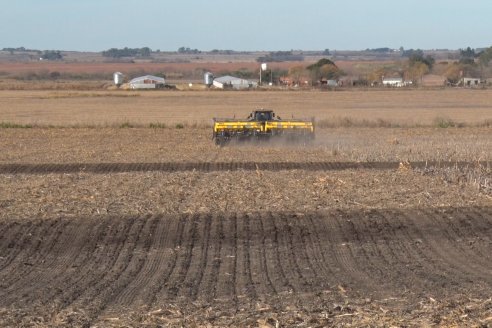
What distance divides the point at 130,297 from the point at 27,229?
216 inches

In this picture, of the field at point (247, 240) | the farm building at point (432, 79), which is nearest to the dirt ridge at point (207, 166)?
the field at point (247, 240)

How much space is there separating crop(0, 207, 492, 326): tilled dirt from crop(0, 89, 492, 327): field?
0.09 ft

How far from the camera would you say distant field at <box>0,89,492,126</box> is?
5603 cm

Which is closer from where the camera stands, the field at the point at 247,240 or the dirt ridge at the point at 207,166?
the field at the point at 247,240

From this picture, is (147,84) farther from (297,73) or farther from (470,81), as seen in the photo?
(470,81)

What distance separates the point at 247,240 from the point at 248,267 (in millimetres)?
2140

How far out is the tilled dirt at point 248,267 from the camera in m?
9.02

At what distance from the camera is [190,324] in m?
8.38

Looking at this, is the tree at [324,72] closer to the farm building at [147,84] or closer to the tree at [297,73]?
the tree at [297,73]

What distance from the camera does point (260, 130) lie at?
1372 inches

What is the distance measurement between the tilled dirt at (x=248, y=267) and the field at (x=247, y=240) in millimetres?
28

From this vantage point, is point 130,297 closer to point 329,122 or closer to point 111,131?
point 111,131

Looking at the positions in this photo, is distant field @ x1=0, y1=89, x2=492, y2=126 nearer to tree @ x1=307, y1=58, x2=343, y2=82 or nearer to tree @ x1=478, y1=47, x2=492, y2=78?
tree @ x1=307, y1=58, x2=343, y2=82

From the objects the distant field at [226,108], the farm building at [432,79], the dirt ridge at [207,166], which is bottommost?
the farm building at [432,79]
